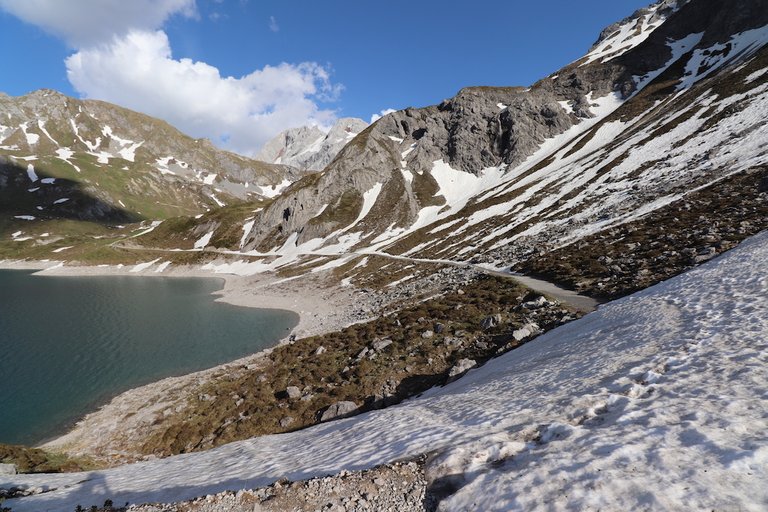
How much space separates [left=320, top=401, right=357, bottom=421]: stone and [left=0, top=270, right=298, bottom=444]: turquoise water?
72.7ft

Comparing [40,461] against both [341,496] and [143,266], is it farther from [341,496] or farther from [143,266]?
[143,266]

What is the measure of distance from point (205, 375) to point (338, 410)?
19.6 meters

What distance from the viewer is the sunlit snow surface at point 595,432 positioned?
5.71 m

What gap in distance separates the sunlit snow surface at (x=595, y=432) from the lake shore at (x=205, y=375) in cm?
924

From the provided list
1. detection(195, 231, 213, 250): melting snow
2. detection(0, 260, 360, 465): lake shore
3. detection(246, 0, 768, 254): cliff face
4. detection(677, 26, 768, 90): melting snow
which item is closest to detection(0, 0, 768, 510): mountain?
detection(0, 260, 360, 465): lake shore

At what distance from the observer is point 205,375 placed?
33.7 meters

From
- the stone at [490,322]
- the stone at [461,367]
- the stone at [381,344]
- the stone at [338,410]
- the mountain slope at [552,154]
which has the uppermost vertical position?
the mountain slope at [552,154]

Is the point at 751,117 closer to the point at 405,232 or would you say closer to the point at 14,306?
the point at 405,232

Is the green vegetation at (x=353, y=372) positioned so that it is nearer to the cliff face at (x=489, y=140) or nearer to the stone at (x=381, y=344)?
the stone at (x=381, y=344)

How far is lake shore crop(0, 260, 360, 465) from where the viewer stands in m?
23.9

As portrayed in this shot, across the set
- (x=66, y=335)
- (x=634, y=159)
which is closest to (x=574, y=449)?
(x=66, y=335)

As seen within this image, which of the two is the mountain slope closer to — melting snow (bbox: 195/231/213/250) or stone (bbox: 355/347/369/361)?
melting snow (bbox: 195/231/213/250)

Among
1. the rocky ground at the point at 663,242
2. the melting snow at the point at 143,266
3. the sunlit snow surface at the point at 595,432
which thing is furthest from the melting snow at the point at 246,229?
the sunlit snow surface at the point at 595,432

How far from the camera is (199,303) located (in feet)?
244
